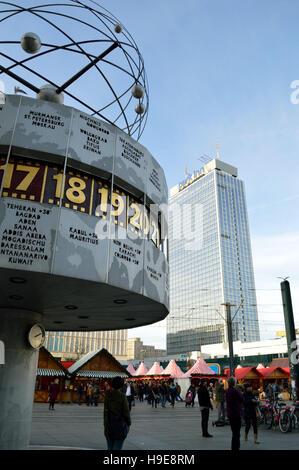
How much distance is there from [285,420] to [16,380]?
35.1ft

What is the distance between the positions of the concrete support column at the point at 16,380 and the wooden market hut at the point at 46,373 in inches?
870

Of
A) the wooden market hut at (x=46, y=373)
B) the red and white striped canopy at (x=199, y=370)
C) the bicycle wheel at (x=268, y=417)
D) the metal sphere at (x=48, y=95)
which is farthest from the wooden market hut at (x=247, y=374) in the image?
the metal sphere at (x=48, y=95)

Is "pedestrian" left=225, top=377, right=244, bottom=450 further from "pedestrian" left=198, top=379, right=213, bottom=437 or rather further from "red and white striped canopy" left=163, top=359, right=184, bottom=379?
"red and white striped canopy" left=163, top=359, right=184, bottom=379

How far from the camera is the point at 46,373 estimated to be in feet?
98.8

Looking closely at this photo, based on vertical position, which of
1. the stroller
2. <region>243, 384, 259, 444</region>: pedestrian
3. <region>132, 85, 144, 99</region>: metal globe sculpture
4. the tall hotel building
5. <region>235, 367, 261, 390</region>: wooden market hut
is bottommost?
the stroller

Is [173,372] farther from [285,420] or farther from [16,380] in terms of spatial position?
[16,380]

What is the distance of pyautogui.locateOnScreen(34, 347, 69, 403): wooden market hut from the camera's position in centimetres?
3048

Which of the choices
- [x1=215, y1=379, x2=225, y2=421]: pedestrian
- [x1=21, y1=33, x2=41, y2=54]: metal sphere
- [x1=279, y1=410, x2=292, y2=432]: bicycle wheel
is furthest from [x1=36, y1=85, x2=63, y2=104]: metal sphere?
[x1=279, y1=410, x2=292, y2=432]: bicycle wheel

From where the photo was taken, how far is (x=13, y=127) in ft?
27.1

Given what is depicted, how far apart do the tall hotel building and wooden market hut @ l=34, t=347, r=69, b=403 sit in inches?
4938

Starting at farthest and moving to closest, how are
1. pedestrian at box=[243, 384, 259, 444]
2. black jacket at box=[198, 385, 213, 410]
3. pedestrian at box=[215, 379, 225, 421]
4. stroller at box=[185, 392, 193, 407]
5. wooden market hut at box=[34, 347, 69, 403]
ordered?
1. wooden market hut at box=[34, 347, 69, 403]
2. stroller at box=[185, 392, 193, 407]
3. pedestrian at box=[215, 379, 225, 421]
4. black jacket at box=[198, 385, 213, 410]
5. pedestrian at box=[243, 384, 259, 444]

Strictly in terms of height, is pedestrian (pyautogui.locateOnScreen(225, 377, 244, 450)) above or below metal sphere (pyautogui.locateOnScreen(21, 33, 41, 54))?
below

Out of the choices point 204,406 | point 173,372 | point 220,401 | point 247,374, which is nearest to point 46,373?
point 173,372

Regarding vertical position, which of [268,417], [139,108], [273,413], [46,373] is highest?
[139,108]
